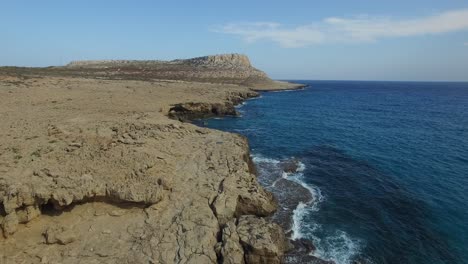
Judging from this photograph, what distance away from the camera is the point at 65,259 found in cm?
1862

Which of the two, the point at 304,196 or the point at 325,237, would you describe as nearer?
the point at 325,237

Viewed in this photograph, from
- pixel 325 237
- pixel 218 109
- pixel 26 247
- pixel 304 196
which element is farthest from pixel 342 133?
pixel 26 247

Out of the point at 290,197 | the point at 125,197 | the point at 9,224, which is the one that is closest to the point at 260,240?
the point at 125,197

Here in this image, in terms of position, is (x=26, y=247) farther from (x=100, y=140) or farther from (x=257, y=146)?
(x=257, y=146)

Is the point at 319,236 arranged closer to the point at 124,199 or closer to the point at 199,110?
the point at 124,199

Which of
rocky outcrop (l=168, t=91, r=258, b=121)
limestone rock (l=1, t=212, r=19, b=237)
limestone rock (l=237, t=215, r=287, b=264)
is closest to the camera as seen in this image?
limestone rock (l=1, t=212, r=19, b=237)

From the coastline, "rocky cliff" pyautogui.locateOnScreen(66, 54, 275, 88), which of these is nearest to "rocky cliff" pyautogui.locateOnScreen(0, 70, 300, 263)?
the coastline

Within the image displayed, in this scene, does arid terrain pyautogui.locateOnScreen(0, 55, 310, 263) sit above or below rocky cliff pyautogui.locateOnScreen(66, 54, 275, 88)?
below

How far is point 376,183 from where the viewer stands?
34.0 m

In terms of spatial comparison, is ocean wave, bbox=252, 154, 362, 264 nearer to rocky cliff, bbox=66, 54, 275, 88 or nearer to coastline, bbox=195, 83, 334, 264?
coastline, bbox=195, 83, 334, 264

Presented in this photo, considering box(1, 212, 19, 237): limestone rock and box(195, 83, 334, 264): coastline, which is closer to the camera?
box(1, 212, 19, 237): limestone rock

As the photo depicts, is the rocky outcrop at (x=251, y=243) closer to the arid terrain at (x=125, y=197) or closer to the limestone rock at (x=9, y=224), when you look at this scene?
the arid terrain at (x=125, y=197)

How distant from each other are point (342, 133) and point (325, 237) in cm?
3481

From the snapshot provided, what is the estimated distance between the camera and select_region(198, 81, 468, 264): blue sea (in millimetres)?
23719
